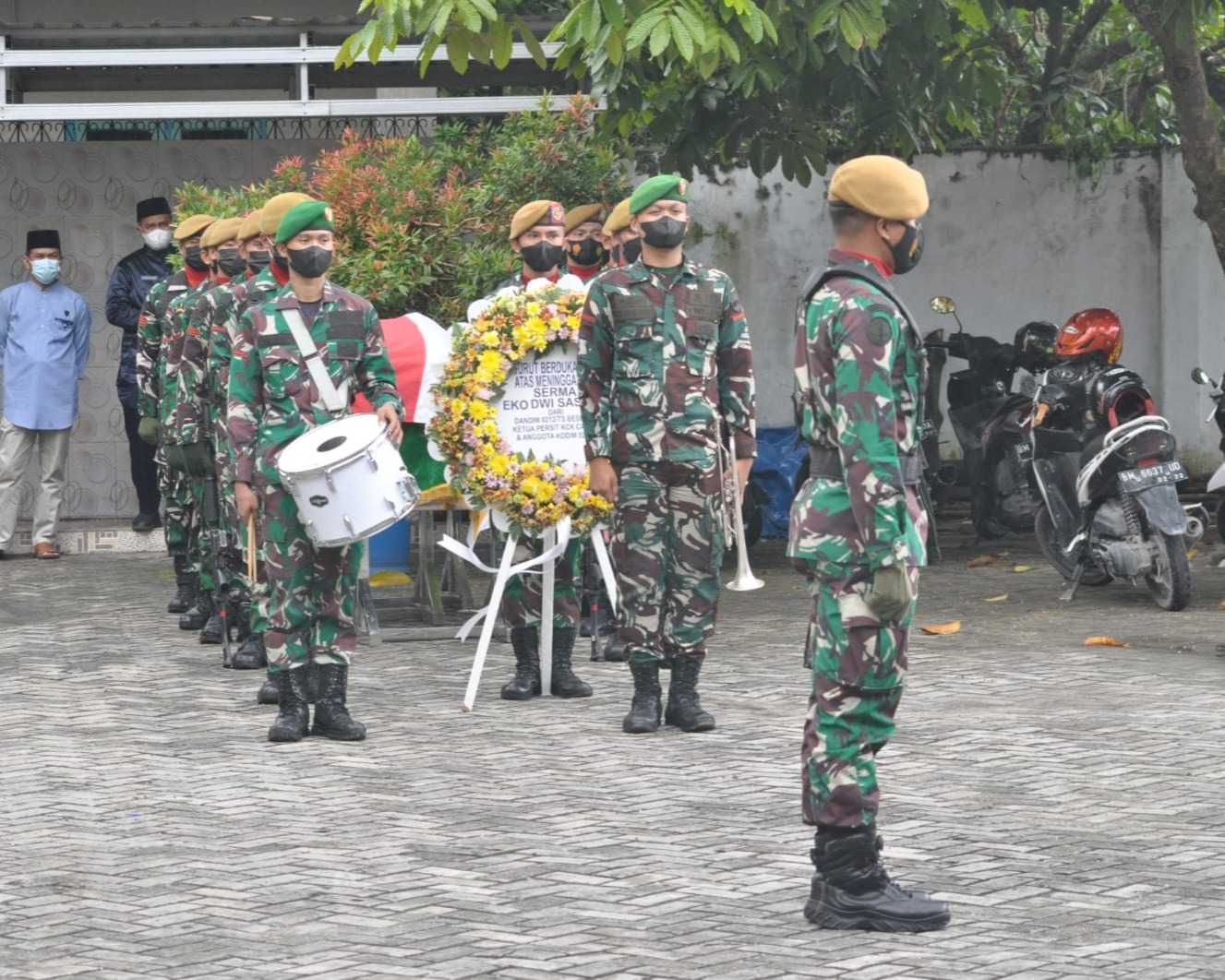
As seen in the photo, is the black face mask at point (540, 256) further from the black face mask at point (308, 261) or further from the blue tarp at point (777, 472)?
the blue tarp at point (777, 472)

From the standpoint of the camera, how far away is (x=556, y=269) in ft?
32.6

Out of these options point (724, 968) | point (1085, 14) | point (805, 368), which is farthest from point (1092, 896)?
point (1085, 14)

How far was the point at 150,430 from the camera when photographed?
1203 cm

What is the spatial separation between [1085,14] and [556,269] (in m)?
7.21

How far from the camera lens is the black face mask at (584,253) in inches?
433

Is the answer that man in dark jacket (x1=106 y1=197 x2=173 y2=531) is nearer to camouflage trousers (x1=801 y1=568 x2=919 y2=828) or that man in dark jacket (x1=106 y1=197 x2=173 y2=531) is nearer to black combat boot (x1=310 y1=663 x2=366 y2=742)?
black combat boot (x1=310 y1=663 x2=366 y2=742)

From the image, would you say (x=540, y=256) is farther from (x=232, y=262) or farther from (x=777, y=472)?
(x=777, y=472)

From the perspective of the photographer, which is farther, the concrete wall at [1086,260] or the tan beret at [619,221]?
the concrete wall at [1086,260]

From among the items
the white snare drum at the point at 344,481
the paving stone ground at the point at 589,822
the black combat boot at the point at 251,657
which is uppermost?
the white snare drum at the point at 344,481

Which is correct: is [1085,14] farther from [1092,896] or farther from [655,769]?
[1092,896]

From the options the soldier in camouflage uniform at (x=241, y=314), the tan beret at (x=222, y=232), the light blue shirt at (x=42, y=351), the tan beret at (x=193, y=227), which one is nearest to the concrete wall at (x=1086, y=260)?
the light blue shirt at (x=42, y=351)

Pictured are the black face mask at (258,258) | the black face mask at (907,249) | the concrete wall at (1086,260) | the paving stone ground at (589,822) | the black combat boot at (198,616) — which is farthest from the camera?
the concrete wall at (1086,260)

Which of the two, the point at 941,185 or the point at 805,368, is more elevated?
the point at 941,185

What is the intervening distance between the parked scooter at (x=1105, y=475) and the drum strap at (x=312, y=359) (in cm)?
491
